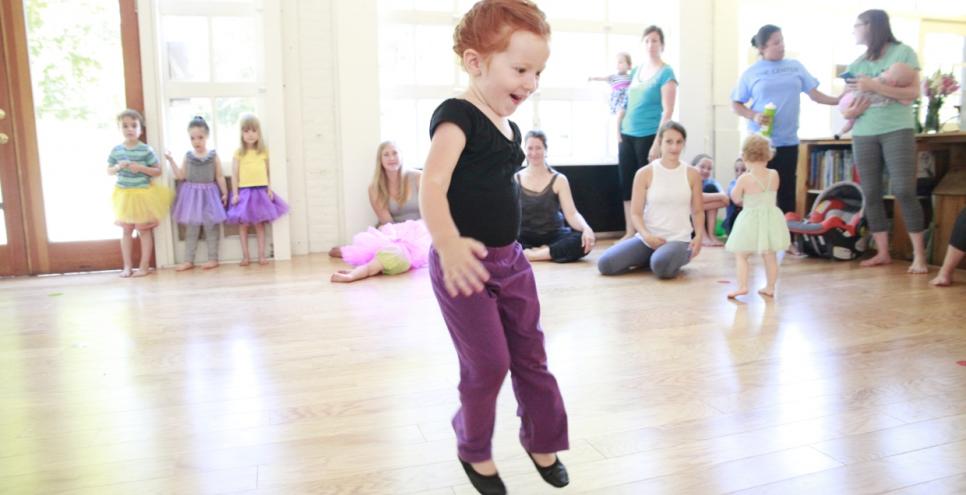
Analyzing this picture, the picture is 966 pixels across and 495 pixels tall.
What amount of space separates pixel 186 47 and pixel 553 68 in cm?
265

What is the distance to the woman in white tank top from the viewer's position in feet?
12.5

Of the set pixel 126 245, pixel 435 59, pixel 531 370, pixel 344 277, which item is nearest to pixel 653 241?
pixel 344 277

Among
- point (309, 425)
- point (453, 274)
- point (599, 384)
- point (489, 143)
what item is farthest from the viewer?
point (599, 384)

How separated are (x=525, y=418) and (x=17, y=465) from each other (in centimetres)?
120

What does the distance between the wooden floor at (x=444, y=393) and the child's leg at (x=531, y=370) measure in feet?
0.48

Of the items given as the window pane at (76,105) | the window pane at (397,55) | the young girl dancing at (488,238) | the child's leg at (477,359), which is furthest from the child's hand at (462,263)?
the window pane at (397,55)

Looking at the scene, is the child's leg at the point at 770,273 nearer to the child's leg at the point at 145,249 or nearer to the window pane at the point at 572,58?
the window pane at the point at 572,58

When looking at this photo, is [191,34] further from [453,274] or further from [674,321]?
[453,274]

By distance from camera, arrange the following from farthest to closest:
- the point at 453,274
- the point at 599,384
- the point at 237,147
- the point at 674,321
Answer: the point at 237,147 → the point at 674,321 → the point at 599,384 → the point at 453,274

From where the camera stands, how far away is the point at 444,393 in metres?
2.11

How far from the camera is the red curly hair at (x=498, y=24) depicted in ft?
4.22

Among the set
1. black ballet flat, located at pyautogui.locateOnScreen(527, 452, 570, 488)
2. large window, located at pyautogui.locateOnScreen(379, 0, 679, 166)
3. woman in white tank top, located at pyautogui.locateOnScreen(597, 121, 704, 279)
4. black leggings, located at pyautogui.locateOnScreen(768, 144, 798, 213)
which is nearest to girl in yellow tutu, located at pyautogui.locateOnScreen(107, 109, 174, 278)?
large window, located at pyautogui.locateOnScreen(379, 0, 679, 166)

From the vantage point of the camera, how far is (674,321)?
290 cm

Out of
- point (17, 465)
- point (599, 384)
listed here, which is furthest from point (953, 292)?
point (17, 465)
